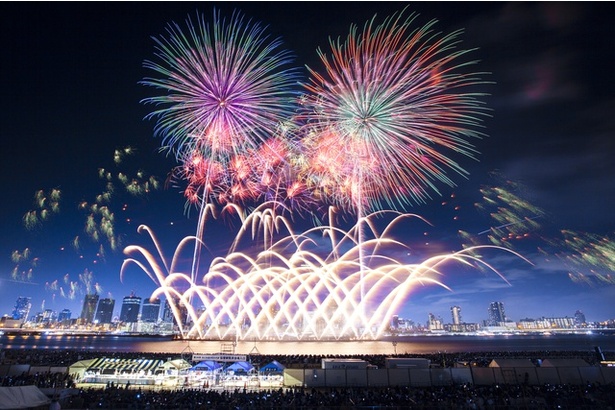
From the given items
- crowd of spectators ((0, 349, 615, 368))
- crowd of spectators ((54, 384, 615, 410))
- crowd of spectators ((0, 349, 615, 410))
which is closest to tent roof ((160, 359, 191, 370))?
crowd of spectators ((0, 349, 615, 410))

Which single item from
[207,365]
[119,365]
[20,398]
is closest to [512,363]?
[207,365]

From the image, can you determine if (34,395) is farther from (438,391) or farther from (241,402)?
(438,391)

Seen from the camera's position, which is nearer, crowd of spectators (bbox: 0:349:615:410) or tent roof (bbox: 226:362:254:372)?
crowd of spectators (bbox: 0:349:615:410)

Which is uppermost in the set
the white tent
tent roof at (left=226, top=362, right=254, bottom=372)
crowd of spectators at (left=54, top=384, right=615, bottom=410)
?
tent roof at (left=226, top=362, right=254, bottom=372)

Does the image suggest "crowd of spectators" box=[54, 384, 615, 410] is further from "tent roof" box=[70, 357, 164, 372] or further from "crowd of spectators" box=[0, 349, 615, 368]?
"crowd of spectators" box=[0, 349, 615, 368]

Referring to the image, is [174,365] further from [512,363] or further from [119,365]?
[512,363]

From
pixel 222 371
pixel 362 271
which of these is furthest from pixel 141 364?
pixel 362 271

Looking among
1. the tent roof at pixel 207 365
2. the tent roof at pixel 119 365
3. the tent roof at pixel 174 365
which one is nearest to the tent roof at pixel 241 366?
the tent roof at pixel 207 365

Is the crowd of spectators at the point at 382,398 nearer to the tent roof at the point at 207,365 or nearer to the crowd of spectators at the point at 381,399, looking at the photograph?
the crowd of spectators at the point at 381,399
